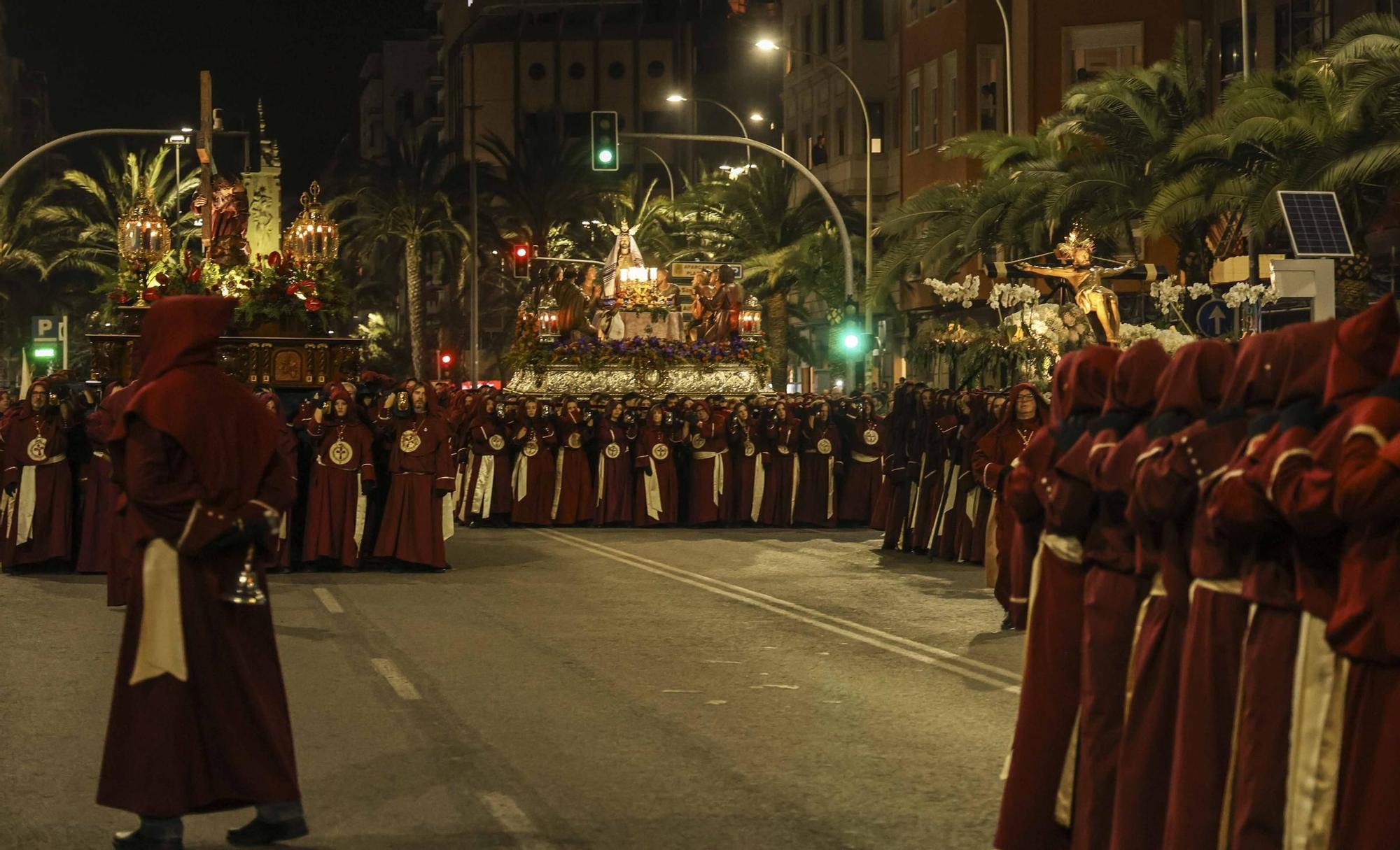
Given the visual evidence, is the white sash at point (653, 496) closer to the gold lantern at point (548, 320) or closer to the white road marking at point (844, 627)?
the white road marking at point (844, 627)

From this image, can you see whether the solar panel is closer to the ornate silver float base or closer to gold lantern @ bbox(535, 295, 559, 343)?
the ornate silver float base

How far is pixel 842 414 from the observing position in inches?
1118

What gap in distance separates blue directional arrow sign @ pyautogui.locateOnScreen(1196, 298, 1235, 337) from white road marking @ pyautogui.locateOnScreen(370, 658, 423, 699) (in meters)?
10.6

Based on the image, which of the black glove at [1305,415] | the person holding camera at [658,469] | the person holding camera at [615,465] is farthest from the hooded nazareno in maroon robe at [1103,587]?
the person holding camera at [615,465]

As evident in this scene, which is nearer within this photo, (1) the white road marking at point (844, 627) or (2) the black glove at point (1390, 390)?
(2) the black glove at point (1390, 390)

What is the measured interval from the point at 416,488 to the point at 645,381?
44.1ft

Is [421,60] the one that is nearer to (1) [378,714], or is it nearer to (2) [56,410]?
(2) [56,410]

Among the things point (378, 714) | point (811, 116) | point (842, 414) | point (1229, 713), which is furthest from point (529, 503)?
point (811, 116)

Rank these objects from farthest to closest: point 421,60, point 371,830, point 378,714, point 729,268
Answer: point 421,60
point 729,268
point 378,714
point 371,830

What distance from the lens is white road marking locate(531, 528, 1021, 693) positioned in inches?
479

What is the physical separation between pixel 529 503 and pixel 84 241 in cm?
2829

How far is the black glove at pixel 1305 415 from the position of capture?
211 inches

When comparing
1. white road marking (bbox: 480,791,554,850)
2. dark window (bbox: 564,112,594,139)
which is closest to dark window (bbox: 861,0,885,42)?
white road marking (bbox: 480,791,554,850)

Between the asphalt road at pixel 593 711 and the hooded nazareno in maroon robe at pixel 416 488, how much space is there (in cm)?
95
